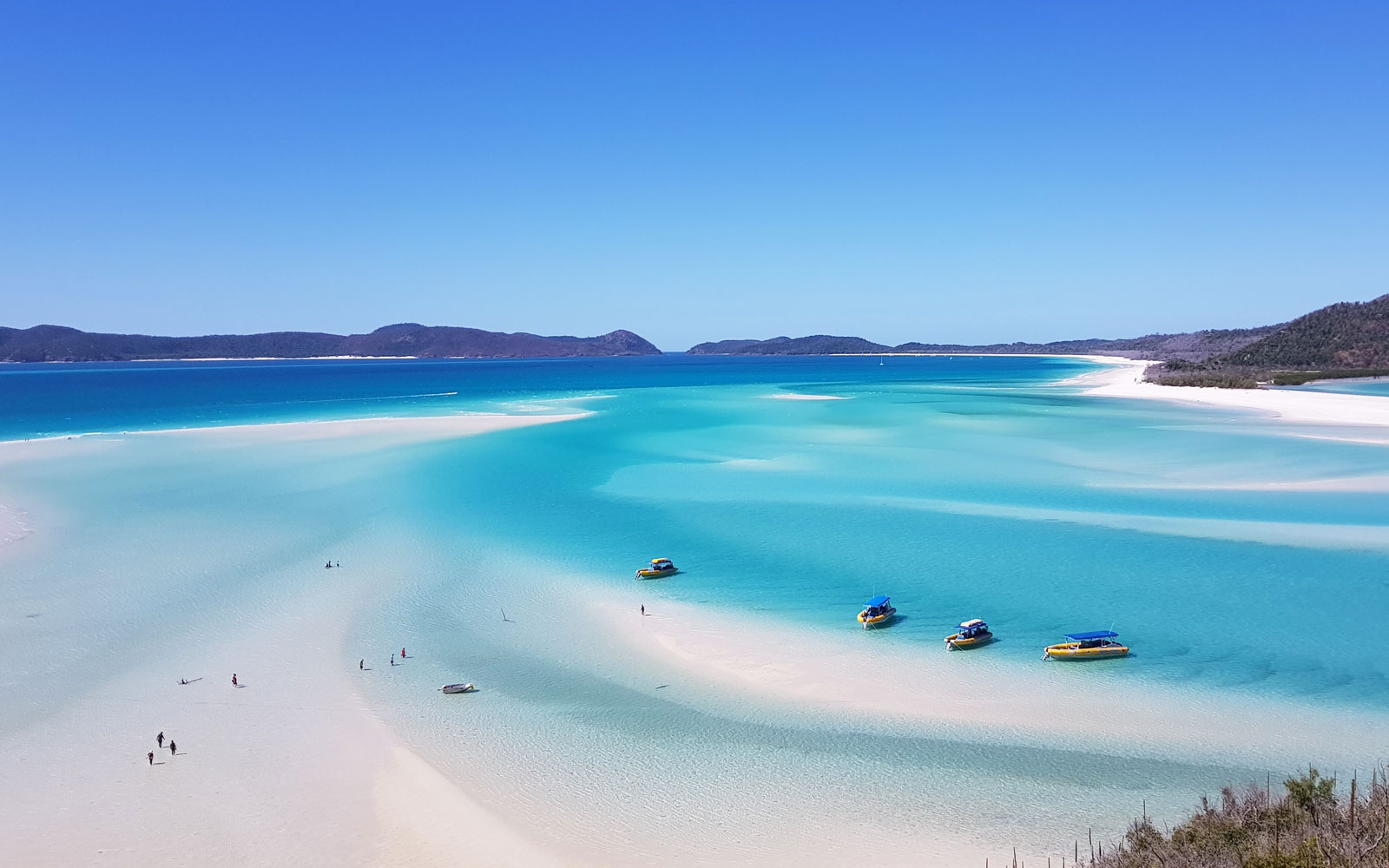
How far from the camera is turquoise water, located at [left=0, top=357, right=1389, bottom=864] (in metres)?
12.0

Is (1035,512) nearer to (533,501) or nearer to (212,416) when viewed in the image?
(533,501)

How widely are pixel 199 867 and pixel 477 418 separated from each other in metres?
55.3

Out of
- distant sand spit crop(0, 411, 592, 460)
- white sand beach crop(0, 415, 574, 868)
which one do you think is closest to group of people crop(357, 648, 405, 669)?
white sand beach crop(0, 415, 574, 868)

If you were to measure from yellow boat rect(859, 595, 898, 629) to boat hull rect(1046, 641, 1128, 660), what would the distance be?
11.3ft

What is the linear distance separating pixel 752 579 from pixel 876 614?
4.51m

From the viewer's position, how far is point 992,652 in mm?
16391

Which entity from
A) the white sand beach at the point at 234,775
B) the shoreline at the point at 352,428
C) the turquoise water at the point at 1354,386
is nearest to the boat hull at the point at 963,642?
the white sand beach at the point at 234,775

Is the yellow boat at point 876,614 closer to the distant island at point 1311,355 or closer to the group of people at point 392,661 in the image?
the group of people at point 392,661

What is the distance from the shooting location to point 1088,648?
15.9m

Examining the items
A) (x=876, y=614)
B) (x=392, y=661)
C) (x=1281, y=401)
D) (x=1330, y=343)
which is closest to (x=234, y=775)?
(x=392, y=661)

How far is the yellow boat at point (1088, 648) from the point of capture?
1587 cm

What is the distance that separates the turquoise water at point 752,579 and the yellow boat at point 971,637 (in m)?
0.39

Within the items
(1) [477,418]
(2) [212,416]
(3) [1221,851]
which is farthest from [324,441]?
(3) [1221,851]

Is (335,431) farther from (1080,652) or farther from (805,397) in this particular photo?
(805,397)
